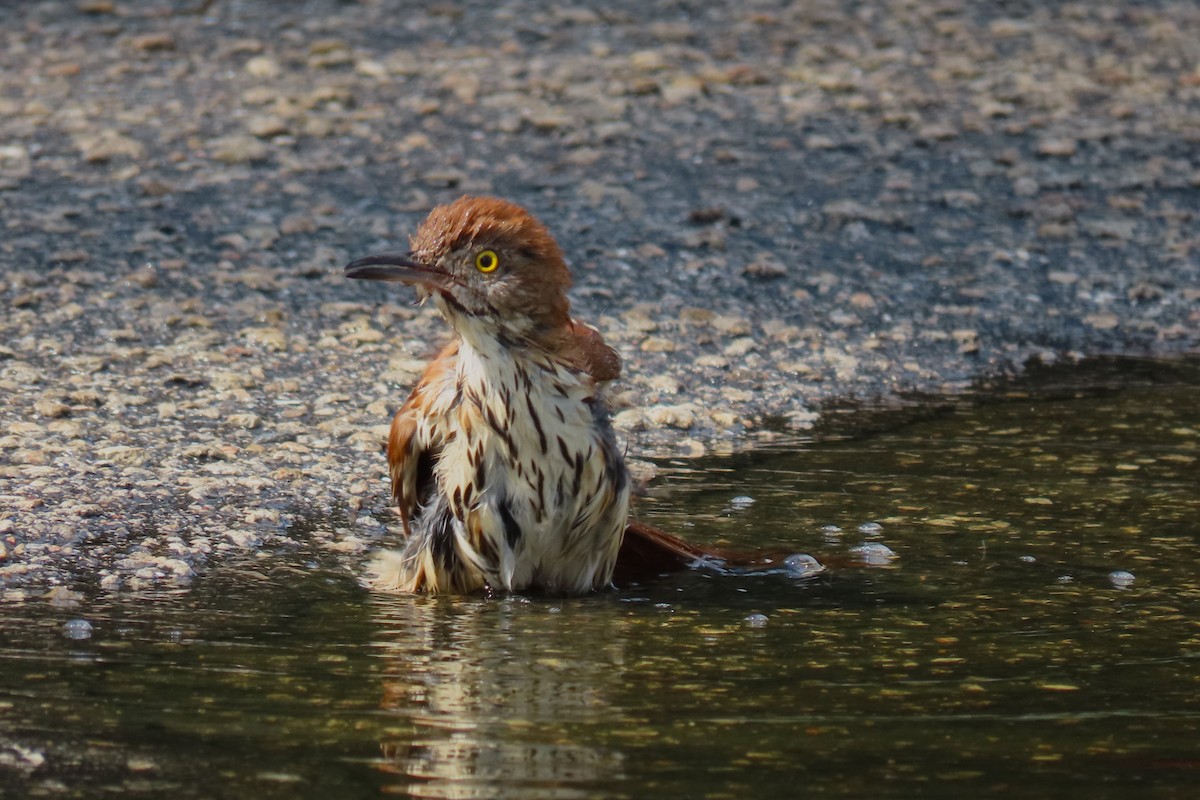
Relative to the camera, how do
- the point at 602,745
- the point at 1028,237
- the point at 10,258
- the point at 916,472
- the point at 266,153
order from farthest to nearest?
the point at 266,153, the point at 1028,237, the point at 10,258, the point at 916,472, the point at 602,745

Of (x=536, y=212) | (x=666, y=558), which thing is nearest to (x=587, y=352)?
(x=666, y=558)

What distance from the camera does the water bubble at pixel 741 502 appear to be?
5613 millimetres

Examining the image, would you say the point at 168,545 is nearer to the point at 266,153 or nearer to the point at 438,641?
the point at 438,641

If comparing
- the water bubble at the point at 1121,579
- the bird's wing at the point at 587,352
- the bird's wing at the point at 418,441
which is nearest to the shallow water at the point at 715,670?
the water bubble at the point at 1121,579

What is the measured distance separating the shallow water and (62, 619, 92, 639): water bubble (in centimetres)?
1

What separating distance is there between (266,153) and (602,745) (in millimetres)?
6471

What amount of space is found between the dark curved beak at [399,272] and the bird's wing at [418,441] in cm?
33

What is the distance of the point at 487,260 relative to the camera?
4.61 metres

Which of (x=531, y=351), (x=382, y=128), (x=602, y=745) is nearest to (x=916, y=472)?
(x=531, y=351)

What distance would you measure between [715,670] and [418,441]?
1197 mm

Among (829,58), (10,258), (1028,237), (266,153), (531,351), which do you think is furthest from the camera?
(829,58)

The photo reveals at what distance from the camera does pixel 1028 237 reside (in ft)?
28.8

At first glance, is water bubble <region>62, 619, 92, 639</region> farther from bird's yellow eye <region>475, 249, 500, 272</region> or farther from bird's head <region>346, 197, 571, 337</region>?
bird's yellow eye <region>475, 249, 500, 272</region>

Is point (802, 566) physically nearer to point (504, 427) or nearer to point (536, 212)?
point (504, 427)
